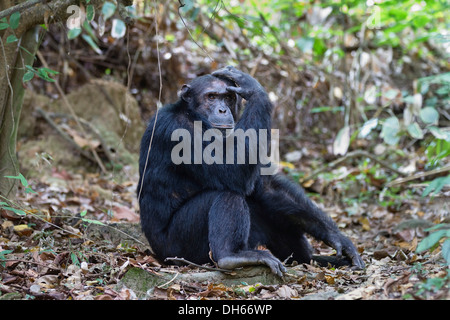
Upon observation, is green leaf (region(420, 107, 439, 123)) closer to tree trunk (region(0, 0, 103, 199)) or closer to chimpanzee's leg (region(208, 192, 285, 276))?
chimpanzee's leg (region(208, 192, 285, 276))

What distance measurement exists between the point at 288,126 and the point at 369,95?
329 cm

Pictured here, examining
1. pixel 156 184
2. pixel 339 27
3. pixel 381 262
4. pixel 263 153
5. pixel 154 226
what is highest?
pixel 339 27

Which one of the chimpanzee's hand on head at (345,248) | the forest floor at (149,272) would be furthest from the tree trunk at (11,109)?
the chimpanzee's hand on head at (345,248)

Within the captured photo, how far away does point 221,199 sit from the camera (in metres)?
4.79

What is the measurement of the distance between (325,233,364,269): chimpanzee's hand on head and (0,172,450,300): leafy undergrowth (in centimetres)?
18

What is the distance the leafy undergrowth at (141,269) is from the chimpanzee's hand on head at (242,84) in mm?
1896

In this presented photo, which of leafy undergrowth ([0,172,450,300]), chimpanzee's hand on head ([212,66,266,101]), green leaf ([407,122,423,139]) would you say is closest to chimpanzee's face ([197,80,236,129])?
chimpanzee's hand on head ([212,66,266,101])

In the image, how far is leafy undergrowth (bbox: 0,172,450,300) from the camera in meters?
3.79

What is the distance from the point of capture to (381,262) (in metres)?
5.17

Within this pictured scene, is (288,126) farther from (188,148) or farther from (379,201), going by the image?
(188,148)

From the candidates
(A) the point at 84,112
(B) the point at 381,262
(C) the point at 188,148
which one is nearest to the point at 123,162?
(A) the point at 84,112

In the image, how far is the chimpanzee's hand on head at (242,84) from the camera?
5.31m

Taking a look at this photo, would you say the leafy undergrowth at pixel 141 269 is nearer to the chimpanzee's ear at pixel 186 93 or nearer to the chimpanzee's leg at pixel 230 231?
the chimpanzee's leg at pixel 230 231

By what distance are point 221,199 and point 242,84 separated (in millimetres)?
1359
